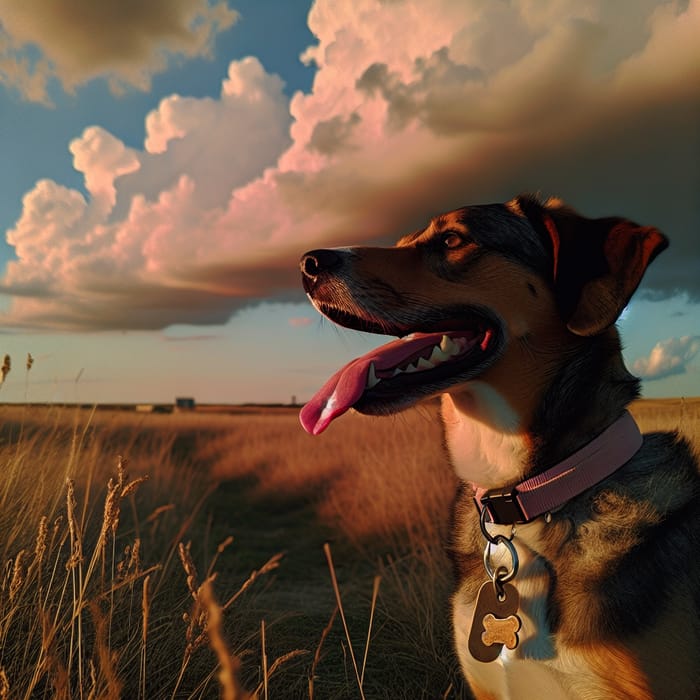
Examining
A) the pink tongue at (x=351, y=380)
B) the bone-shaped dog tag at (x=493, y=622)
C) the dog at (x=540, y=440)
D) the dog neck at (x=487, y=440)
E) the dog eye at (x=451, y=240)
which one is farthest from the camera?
the dog eye at (x=451, y=240)

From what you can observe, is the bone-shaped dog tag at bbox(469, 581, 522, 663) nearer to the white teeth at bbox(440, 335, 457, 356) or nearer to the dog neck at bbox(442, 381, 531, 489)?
the dog neck at bbox(442, 381, 531, 489)

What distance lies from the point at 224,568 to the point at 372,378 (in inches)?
214

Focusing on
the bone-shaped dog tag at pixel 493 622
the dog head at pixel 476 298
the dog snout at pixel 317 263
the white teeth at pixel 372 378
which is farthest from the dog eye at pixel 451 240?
the bone-shaped dog tag at pixel 493 622

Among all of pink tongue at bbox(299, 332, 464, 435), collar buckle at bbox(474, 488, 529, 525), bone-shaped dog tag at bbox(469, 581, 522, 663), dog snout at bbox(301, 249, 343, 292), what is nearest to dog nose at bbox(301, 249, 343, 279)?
dog snout at bbox(301, 249, 343, 292)

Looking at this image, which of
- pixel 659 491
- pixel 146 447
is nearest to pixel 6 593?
pixel 659 491

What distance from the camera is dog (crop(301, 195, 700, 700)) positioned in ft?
9.10

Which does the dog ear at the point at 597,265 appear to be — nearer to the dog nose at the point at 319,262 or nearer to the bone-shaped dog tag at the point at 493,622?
the dog nose at the point at 319,262

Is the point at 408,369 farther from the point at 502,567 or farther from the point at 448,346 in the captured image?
the point at 502,567

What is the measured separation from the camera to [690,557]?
2.87m

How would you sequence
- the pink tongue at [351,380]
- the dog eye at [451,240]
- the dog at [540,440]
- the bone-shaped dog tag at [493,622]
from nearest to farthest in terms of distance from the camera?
the dog at [540,440], the bone-shaped dog tag at [493,622], the pink tongue at [351,380], the dog eye at [451,240]

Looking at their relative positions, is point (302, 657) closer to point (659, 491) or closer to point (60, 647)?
point (60, 647)

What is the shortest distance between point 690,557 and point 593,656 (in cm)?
57

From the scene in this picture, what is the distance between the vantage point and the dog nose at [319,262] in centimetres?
330

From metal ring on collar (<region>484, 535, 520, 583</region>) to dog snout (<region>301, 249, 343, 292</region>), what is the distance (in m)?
1.39
